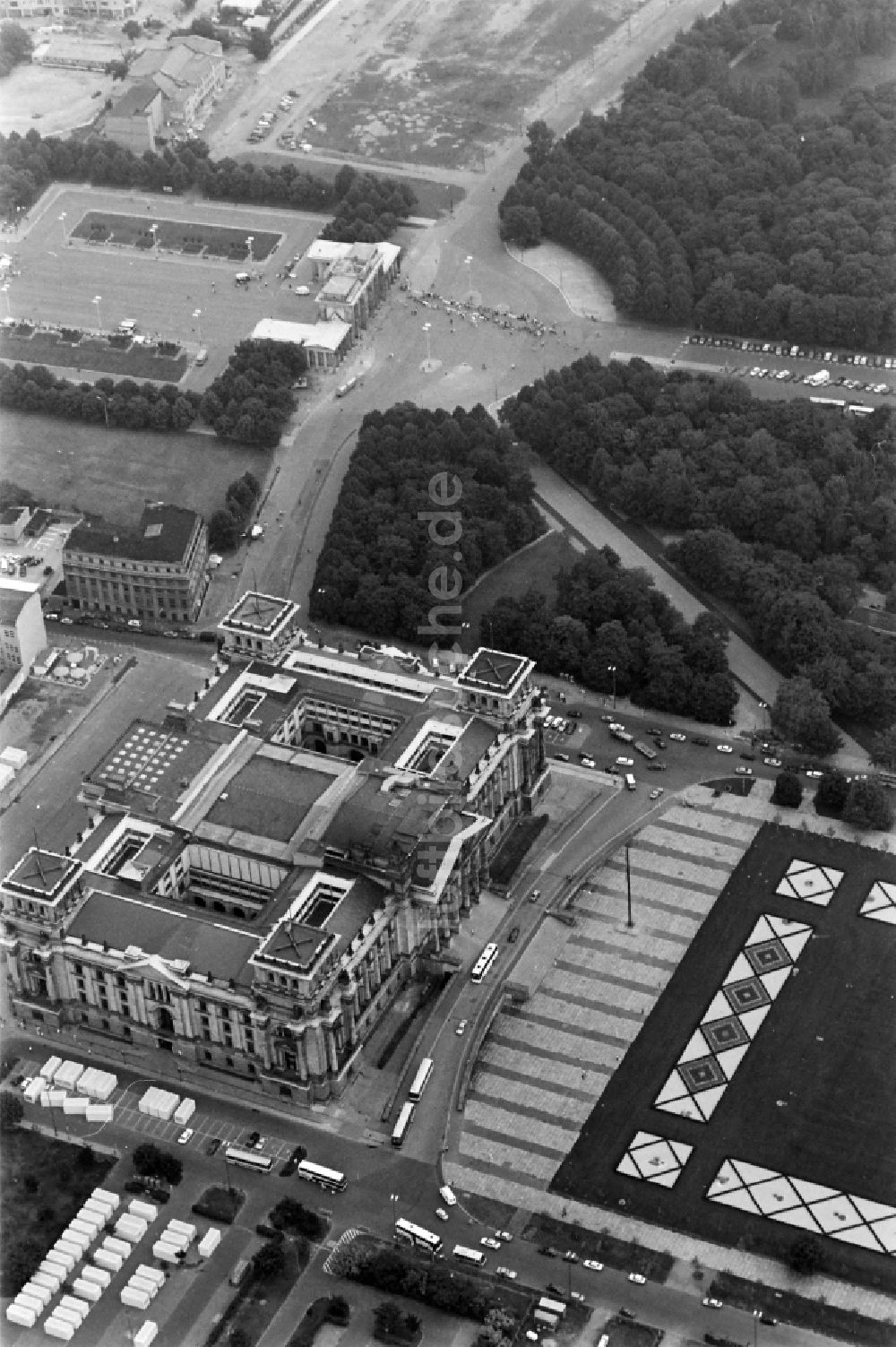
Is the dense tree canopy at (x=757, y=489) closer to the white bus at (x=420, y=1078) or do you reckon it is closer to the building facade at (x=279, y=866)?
the building facade at (x=279, y=866)

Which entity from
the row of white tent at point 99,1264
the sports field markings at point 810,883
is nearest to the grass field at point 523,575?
the sports field markings at point 810,883

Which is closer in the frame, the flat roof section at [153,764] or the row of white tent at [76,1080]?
the row of white tent at [76,1080]

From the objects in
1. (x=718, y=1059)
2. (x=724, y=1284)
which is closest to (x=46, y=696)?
(x=718, y=1059)

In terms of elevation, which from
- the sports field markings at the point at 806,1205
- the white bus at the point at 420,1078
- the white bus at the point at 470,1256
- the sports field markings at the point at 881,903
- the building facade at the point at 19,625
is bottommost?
the white bus at the point at 470,1256

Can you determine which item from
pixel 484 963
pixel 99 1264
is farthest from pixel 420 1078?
pixel 99 1264

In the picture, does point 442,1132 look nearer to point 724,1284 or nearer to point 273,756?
point 724,1284

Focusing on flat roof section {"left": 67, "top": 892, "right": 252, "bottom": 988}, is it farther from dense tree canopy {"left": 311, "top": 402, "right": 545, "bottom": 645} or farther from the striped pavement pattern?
dense tree canopy {"left": 311, "top": 402, "right": 545, "bottom": 645}

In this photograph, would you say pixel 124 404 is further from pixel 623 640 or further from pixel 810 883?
pixel 810 883
